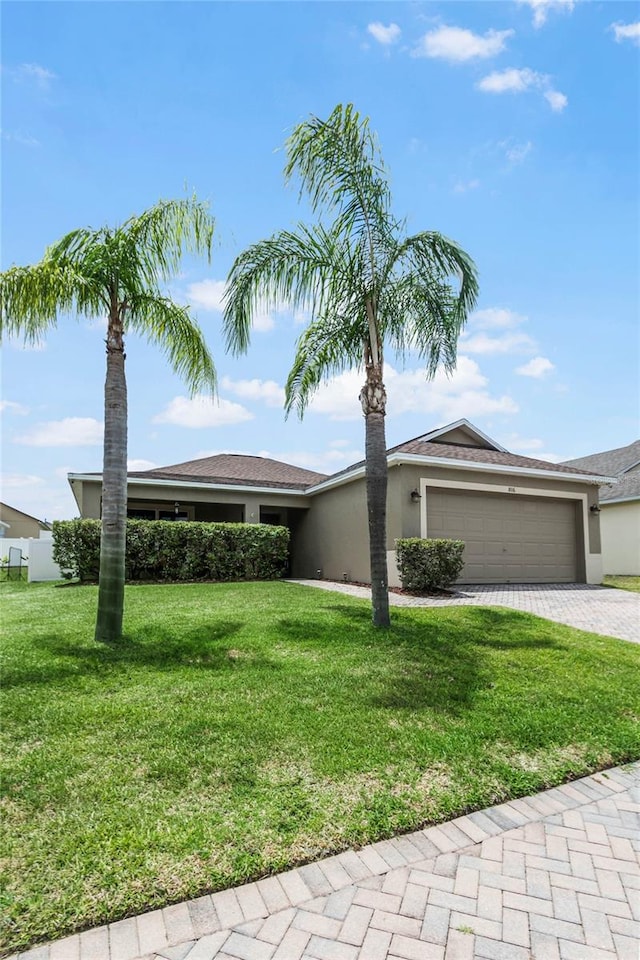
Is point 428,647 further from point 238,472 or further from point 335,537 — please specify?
point 238,472

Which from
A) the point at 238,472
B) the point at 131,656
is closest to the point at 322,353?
the point at 131,656

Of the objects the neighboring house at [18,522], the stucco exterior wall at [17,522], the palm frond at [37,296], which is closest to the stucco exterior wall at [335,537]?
the palm frond at [37,296]

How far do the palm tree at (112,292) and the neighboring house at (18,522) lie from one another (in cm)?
4338

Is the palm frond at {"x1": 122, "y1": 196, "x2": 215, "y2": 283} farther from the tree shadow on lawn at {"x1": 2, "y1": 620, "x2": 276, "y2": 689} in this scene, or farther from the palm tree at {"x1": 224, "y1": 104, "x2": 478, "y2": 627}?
the tree shadow on lawn at {"x1": 2, "y1": 620, "x2": 276, "y2": 689}

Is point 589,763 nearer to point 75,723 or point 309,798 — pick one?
point 309,798

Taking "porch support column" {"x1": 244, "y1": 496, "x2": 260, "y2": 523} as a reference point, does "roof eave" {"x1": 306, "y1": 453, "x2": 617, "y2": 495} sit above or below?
above

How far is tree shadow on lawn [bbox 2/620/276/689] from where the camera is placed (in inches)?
192

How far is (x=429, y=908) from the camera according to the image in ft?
7.04

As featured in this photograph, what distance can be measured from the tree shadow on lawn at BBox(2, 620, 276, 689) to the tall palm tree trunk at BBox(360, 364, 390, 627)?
2024mm

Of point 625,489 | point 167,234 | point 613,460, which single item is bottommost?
point 625,489

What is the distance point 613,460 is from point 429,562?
15797 millimetres

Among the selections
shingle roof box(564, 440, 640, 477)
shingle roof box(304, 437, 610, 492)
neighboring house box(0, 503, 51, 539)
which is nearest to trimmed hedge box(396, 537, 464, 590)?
shingle roof box(304, 437, 610, 492)

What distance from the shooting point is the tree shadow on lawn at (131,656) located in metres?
4.88

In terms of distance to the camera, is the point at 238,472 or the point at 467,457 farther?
the point at 238,472
